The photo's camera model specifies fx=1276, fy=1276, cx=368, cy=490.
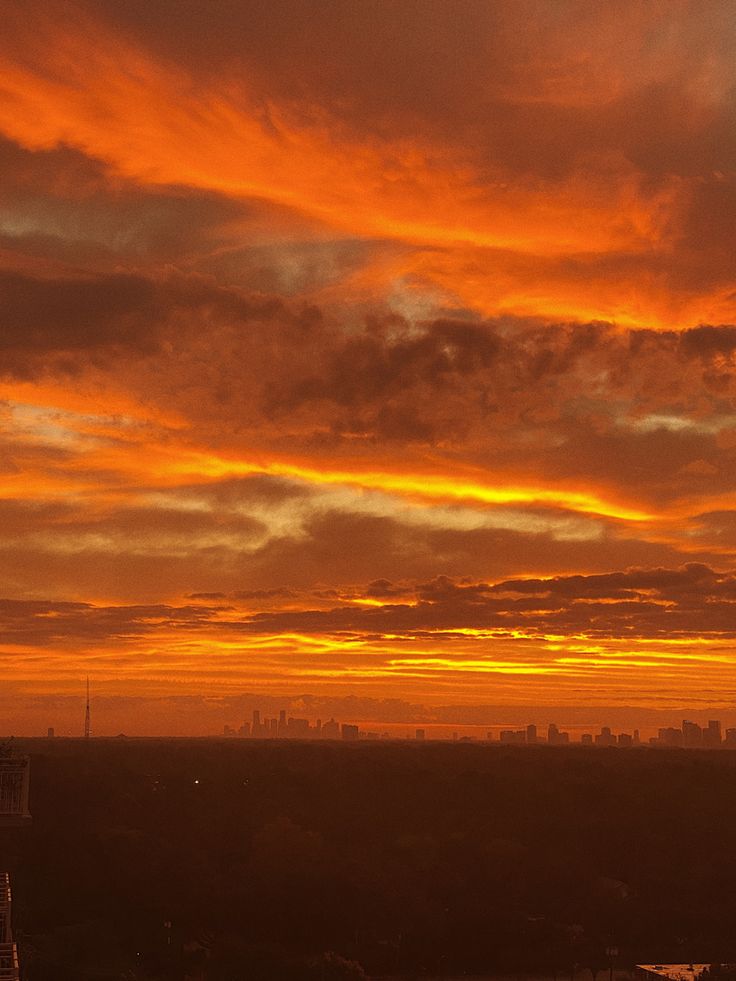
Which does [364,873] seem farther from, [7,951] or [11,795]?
[7,951]

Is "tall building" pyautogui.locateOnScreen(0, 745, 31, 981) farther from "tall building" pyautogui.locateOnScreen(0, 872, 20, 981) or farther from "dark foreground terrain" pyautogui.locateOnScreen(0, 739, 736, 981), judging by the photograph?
"dark foreground terrain" pyautogui.locateOnScreen(0, 739, 736, 981)

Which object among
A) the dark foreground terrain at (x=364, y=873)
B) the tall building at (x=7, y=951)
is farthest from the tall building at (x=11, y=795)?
the dark foreground terrain at (x=364, y=873)

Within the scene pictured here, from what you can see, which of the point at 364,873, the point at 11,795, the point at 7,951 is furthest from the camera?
the point at 364,873

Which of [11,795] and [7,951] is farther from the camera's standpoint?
[11,795]

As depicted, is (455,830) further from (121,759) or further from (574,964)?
(121,759)

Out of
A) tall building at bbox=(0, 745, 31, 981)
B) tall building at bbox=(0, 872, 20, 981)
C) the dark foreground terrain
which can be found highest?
tall building at bbox=(0, 745, 31, 981)

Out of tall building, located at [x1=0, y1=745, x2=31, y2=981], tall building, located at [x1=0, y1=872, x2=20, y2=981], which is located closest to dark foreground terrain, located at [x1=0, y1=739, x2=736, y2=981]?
tall building, located at [x1=0, y1=745, x2=31, y2=981]

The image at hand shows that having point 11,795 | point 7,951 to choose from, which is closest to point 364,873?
point 11,795

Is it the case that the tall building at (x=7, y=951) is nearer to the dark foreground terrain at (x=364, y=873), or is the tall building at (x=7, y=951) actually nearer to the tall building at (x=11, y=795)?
the tall building at (x=11, y=795)
